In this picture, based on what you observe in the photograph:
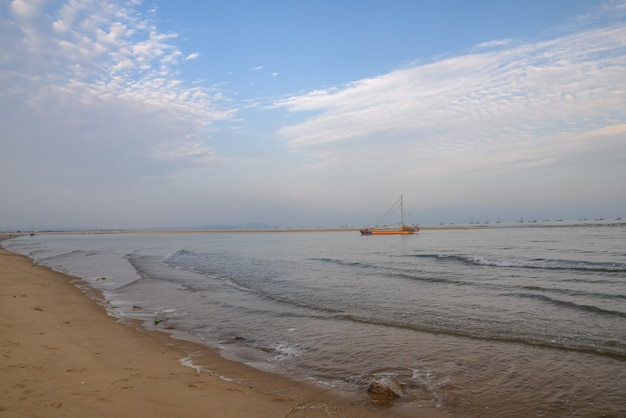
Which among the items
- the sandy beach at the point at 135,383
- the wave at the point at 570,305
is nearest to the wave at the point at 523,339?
the wave at the point at 570,305

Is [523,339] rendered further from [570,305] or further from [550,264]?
[550,264]

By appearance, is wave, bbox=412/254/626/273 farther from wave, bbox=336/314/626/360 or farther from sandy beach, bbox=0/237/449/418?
sandy beach, bbox=0/237/449/418

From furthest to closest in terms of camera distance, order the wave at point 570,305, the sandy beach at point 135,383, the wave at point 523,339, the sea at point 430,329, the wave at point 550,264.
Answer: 1. the wave at point 550,264
2. the wave at point 570,305
3. the wave at point 523,339
4. the sea at point 430,329
5. the sandy beach at point 135,383

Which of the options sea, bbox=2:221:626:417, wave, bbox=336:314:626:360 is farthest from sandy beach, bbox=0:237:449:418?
wave, bbox=336:314:626:360

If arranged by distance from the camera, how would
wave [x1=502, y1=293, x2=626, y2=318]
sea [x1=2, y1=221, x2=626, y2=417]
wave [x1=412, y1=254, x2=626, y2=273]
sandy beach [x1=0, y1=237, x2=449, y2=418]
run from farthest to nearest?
wave [x1=412, y1=254, x2=626, y2=273] → wave [x1=502, y1=293, x2=626, y2=318] → sea [x1=2, y1=221, x2=626, y2=417] → sandy beach [x1=0, y1=237, x2=449, y2=418]

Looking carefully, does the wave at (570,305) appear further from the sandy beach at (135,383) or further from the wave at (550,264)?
the sandy beach at (135,383)

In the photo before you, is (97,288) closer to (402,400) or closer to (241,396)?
(241,396)

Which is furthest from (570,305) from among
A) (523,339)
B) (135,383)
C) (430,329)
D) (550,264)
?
(135,383)

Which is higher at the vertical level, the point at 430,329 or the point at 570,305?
the point at 570,305

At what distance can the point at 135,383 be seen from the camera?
6.86 meters

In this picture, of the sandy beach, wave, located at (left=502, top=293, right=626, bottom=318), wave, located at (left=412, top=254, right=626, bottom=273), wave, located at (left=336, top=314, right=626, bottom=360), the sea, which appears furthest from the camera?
wave, located at (left=412, top=254, right=626, bottom=273)

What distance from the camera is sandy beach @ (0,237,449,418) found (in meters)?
5.77

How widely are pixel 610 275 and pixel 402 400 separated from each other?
60.9 ft

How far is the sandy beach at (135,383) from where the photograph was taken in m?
5.77
